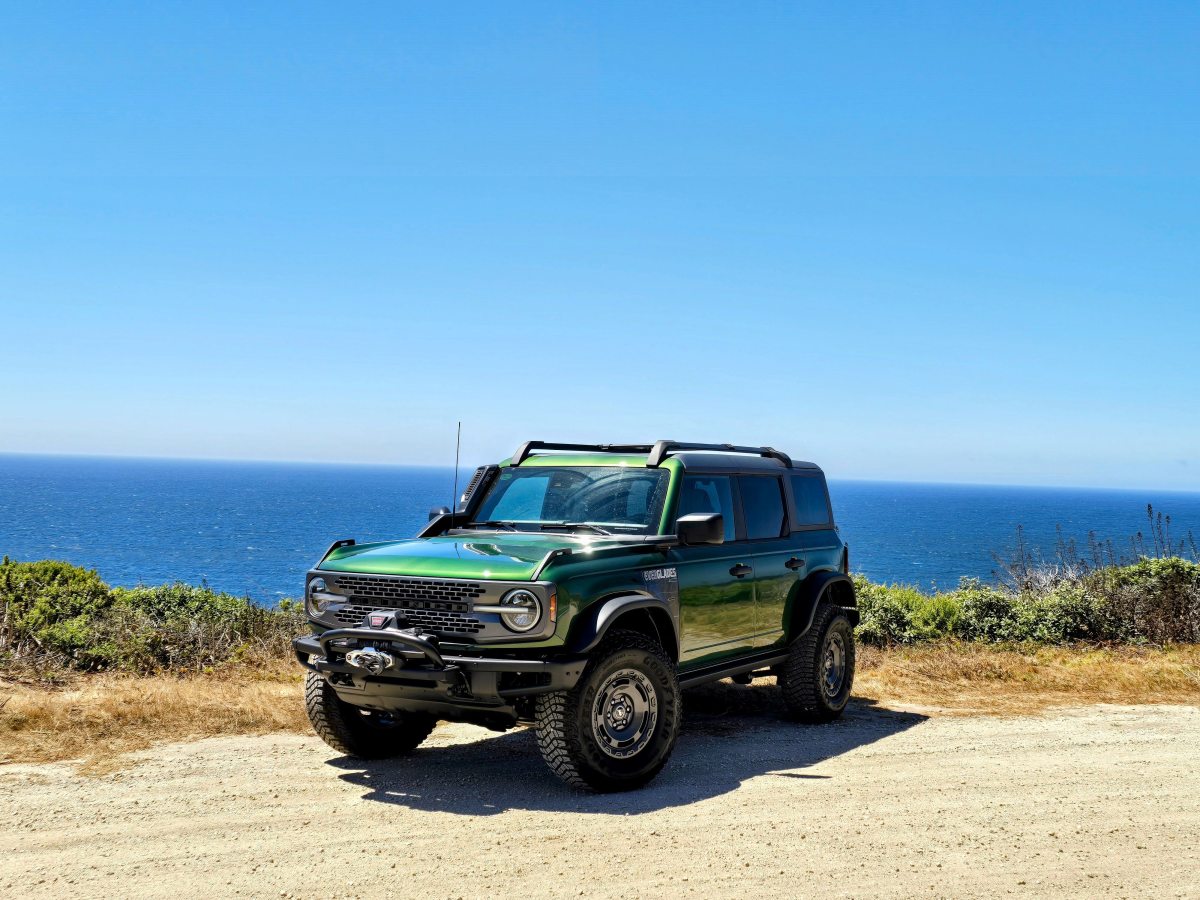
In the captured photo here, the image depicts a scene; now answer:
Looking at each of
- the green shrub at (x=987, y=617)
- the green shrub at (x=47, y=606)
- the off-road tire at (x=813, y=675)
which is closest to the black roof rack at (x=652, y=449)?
the off-road tire at (x=813, y=675)

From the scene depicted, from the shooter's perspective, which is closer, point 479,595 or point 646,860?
point 646,860

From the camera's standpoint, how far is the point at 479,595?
6824mm

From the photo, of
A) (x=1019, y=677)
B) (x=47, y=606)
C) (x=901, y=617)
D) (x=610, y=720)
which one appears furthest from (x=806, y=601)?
(x=47, y=606)

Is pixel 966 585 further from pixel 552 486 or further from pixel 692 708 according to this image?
pixel 552 486

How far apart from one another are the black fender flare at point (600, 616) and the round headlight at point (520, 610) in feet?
1.03

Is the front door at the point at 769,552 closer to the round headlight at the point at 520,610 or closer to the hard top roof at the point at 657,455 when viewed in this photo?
the hard top roof at the point at 657,455

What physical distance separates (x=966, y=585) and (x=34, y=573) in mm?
14270

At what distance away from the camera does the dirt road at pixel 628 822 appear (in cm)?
534

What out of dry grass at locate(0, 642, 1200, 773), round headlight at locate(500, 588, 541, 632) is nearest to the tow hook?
round headlight at locate(500, 588, 541, 632)

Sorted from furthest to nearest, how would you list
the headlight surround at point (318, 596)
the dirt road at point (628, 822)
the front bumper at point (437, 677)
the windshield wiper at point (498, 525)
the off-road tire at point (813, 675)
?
the off-road tire at point (813, 675) < the windshield wiper at point (498, 525) < the headlight surround at point (318, 596) < the front bumper at point (437, 677) < the dirt road at point (628, 822)

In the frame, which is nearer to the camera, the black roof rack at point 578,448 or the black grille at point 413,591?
the black grille at point 413,591

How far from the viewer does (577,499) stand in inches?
333

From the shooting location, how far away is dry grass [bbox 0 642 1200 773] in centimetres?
819

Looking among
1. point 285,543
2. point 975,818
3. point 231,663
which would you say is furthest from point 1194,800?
point 285,543
